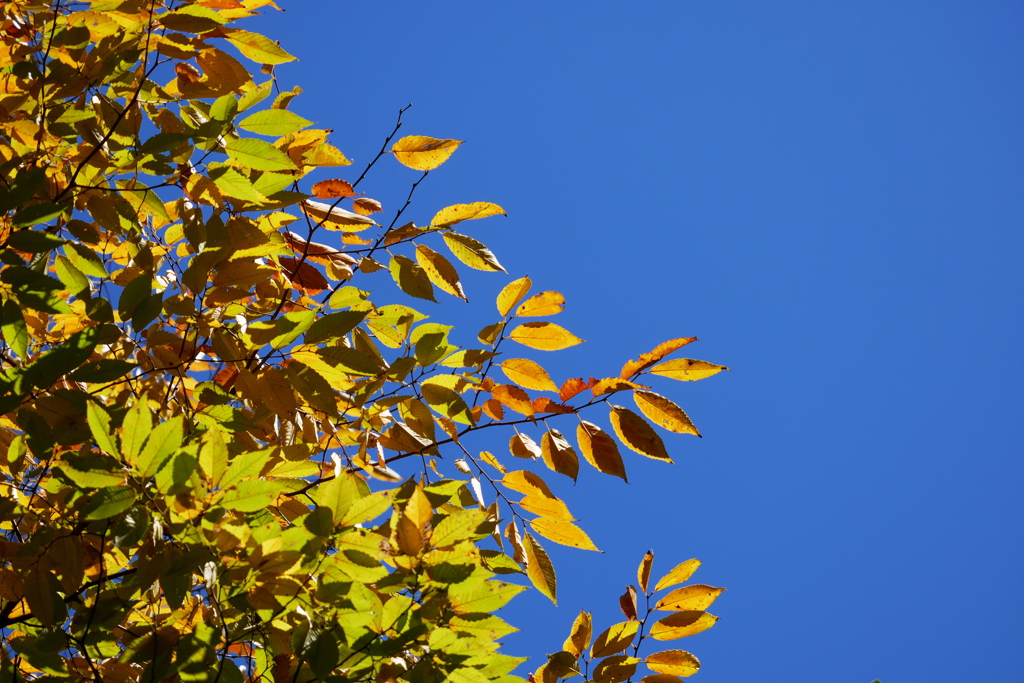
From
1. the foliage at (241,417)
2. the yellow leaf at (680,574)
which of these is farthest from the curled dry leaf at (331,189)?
the yellow leaf at (680,574)

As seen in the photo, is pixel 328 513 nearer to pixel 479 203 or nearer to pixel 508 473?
pixel 508 473

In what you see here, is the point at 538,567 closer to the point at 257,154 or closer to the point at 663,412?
the point at 663,412

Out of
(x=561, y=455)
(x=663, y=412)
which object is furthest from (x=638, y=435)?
(x=561, y=455)

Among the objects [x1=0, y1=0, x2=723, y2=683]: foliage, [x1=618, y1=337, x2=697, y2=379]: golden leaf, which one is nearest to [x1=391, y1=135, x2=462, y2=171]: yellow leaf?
[x1=0, y1=0, x2=723, y2=683]: foliage

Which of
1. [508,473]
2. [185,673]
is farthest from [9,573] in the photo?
[508,473]

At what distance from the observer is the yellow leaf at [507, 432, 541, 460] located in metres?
1.44

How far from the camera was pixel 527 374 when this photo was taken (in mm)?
1399

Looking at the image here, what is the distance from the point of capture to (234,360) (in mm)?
1124

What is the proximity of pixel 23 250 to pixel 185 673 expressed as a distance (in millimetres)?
716

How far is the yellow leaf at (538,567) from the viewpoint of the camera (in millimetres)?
1446

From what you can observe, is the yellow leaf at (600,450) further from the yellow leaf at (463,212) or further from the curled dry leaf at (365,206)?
the curled dry leaf at (365,206)

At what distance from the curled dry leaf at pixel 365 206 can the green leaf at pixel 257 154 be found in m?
0.36

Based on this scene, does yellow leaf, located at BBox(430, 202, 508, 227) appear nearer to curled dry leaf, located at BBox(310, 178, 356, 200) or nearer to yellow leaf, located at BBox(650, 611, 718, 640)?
curled dry leaf, located at BBox(310, 178, 356, 200)

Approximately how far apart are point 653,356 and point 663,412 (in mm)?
106
